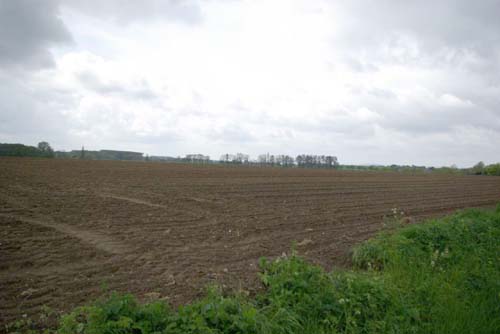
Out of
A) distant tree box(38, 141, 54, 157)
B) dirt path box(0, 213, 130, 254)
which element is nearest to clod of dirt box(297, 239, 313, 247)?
dirt path box(0, 213, 130, 254)

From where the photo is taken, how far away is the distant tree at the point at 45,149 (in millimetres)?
64713

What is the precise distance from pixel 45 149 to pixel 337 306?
268 feet

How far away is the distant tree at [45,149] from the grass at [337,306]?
76.8 metres

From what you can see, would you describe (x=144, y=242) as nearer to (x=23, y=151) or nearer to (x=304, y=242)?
(x=304, y=242)

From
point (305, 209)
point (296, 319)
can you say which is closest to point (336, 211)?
point (305, 209)

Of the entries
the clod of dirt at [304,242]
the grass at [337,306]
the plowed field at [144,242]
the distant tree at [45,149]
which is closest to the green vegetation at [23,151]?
the distant tree at [45,149]

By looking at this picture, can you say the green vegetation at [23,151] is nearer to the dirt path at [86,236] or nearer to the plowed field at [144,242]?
the plowed field at [144,242]

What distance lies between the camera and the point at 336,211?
11781 mm

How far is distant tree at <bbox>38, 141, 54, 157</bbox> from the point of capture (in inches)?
2548

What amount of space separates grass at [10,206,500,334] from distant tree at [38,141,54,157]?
7678 cm

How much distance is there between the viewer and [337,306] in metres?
3.38

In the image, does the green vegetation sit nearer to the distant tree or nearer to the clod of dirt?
the distant tree

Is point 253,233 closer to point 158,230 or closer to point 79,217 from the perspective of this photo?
point 158,230

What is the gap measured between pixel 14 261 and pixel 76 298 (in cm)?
227
